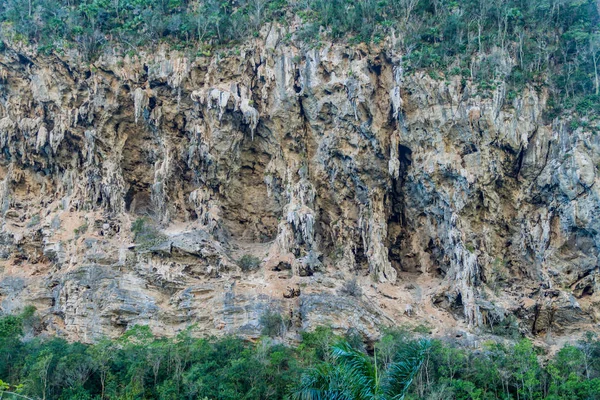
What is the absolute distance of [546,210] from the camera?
101ft

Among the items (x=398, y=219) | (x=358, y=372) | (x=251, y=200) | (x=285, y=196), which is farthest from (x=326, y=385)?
(x=251, y=200)

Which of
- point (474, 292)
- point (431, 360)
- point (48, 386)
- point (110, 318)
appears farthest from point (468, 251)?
point (48, 386)

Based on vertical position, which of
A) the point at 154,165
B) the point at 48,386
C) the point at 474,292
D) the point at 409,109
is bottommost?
the point at 48,386

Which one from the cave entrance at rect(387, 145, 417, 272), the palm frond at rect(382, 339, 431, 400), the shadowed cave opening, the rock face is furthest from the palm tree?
the shadowed cave opening

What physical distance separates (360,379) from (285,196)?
1961cm

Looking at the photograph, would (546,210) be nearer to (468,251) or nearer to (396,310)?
(468,251)

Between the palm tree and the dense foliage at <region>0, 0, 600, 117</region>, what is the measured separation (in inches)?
840

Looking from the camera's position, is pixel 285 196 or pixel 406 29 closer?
pixel 285 196

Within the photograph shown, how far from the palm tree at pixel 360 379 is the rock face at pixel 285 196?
511 inches

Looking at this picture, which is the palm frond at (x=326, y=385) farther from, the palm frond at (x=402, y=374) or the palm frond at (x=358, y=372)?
the palm frond at (x=402, y=374)

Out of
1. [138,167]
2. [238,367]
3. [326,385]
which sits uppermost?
[138,167]

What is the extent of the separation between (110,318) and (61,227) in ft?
20.7

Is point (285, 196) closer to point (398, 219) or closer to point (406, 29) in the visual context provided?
point (398, 219)

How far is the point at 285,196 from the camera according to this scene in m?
33.1
